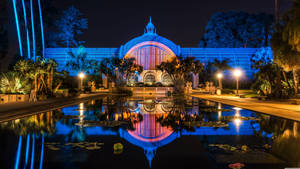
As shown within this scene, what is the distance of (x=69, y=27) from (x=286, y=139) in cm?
7976

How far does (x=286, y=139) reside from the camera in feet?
24.7

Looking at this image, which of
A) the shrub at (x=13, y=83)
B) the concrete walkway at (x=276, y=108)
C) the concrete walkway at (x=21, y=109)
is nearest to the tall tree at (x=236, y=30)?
the concrete walkway at (x=276, y=108)

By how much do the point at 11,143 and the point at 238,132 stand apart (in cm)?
719

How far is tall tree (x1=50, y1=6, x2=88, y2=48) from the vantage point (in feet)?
258

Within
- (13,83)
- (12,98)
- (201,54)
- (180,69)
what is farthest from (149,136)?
(201,54)

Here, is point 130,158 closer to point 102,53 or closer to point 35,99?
point 35,99

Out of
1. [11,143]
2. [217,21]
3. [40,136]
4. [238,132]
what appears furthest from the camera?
[217,21]

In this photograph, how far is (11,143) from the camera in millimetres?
7203

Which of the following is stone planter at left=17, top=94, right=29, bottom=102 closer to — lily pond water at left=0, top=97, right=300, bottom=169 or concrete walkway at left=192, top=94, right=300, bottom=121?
lily pond water at left=0, top=97, right=300, bottom=169

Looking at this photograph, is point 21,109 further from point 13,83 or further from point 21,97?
point 13,83

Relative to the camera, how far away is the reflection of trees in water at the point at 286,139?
19.3 ft

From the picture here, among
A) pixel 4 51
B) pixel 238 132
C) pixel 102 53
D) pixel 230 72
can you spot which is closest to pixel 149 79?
pixel 102 53

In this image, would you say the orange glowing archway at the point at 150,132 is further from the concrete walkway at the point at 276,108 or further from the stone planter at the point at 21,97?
the stone planter at the point at 21,97

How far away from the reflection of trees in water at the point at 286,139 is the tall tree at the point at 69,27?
75.7 meters
